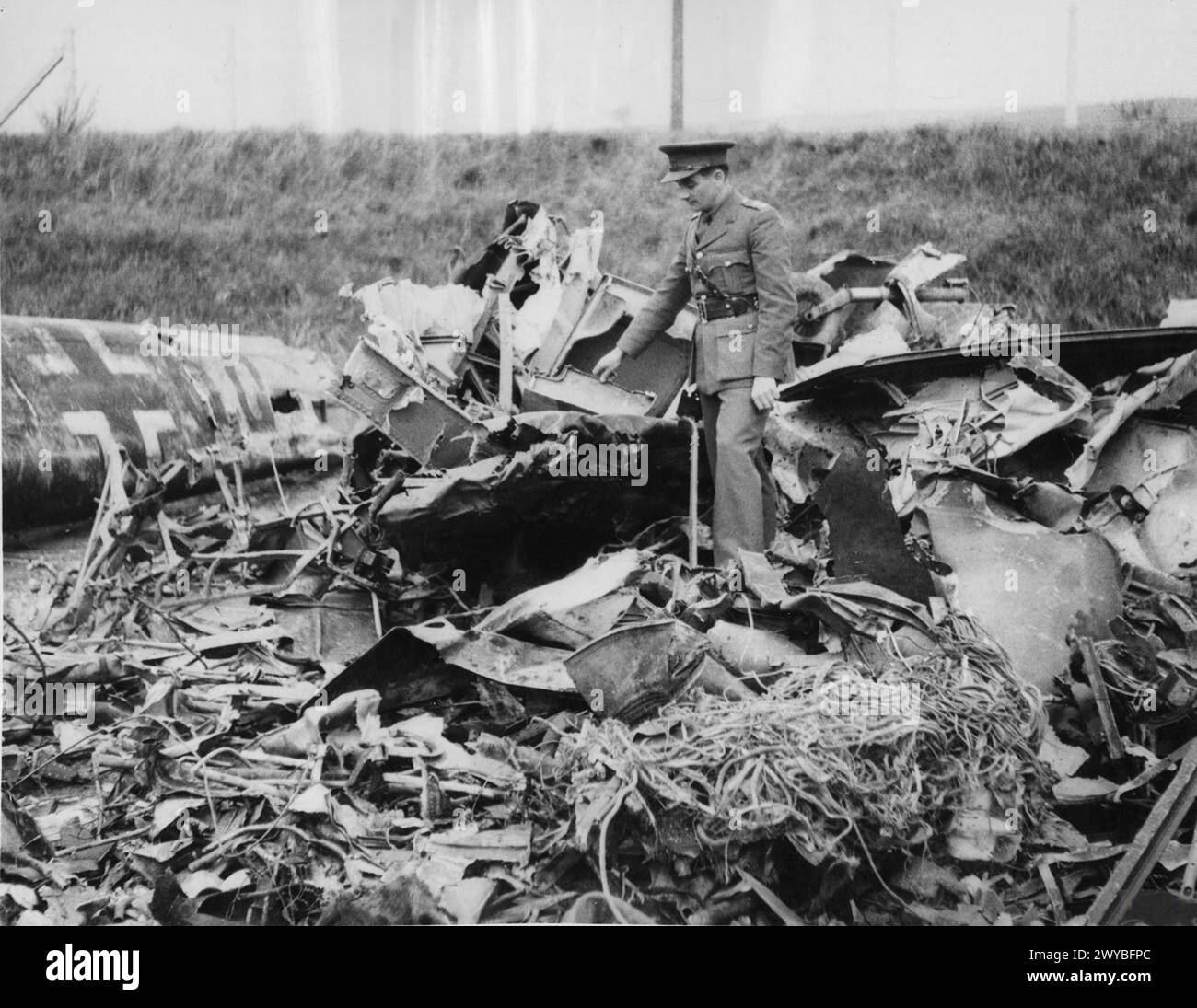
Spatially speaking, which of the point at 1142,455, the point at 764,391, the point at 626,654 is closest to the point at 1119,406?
the point at 1142,455

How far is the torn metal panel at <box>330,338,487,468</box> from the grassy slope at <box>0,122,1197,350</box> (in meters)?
1.49

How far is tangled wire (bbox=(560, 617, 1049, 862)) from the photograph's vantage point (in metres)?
2.68

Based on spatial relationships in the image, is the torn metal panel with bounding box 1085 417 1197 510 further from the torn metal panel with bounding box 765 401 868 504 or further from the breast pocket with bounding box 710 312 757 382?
the breast pocket with bounding box 710 312 757 382

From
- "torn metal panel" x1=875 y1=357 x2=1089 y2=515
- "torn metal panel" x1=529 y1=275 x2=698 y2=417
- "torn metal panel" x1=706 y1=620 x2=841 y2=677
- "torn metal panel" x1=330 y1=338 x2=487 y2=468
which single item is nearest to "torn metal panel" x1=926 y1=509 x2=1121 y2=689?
"torn metal panel" x1=875 y1=357 x2=1089 y2=515

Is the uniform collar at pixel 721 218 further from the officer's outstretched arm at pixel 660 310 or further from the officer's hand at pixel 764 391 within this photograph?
the officer's hand at pixel 764 391

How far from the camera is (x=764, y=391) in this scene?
14.0ft

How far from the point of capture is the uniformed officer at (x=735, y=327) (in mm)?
4297

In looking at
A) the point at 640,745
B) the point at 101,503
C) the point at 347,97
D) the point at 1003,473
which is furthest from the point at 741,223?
the point at 101,503

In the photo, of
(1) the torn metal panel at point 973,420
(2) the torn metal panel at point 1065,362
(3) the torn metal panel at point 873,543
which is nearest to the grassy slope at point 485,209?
(2) the torn metal panel at point 1065,362

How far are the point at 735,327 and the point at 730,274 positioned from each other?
0.22 metres

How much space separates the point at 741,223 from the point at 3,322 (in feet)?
10.8

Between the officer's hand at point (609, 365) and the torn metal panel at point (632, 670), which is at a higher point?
the officer's hand at point (609, 365)

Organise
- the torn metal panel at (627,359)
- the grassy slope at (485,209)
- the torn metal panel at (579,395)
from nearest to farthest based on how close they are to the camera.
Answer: the torn metal panel at (579,395) < the torn metal panel at (627,359) < the grassy slope at (485,209)

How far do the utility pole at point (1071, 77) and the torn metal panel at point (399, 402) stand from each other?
2.98 meters
